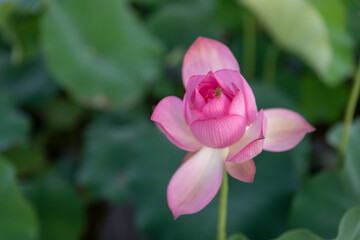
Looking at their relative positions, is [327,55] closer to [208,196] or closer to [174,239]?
[174,239]

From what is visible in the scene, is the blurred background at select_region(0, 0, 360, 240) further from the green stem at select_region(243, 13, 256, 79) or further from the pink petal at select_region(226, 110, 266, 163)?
the pink petal at select_region(226, 110, 266, 163)

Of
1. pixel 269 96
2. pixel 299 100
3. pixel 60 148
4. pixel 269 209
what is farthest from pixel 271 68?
pixel 60 148

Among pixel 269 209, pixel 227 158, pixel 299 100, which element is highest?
pixel 227 158

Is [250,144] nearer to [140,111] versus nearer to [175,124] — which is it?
[175,124]

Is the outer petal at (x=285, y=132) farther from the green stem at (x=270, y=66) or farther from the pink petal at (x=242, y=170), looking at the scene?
the green stem at (x=270, y=66)

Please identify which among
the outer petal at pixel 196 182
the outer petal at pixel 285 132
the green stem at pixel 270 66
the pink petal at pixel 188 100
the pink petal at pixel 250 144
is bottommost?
the green stem at pixel 270 66

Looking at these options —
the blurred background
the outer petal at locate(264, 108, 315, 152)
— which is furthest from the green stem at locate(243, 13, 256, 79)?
the outer petal at locate(264, 108, 315, 152)

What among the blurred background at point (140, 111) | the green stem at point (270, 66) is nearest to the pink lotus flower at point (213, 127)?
the blurred background at point (140, 111)
